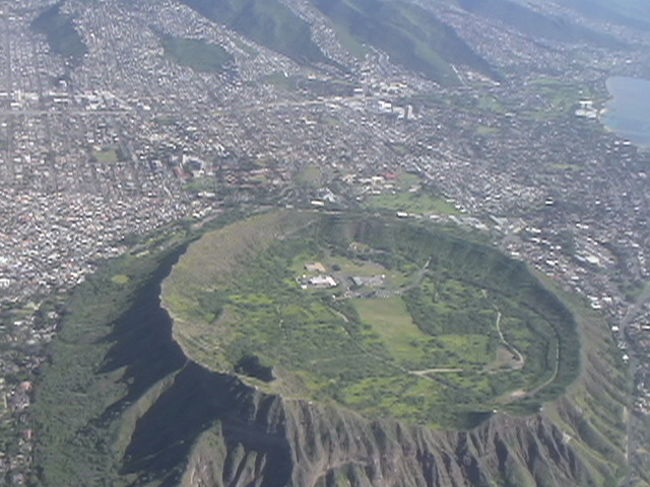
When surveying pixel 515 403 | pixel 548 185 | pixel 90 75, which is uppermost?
pixel 515 403

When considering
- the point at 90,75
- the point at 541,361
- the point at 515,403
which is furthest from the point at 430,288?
the point at 90,75

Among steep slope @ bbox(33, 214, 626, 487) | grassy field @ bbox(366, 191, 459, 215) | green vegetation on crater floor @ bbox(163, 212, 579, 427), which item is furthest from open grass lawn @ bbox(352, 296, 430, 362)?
grassy field @ bbox(366, 191, 459, 215)

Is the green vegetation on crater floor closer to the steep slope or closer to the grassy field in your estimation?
the steep slope

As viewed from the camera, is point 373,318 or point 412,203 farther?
point 412,203

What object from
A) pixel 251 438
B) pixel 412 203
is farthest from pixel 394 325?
pixel 412 203

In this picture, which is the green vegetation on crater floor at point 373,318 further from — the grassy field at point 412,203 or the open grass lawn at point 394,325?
the grassy field at point 412,203

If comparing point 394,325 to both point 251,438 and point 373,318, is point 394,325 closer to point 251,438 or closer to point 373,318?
point 373,318

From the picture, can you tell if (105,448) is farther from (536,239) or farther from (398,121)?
(398,121)

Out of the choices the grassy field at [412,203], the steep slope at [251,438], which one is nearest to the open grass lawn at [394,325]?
the steep slope at [251,438]
